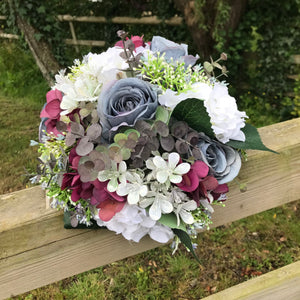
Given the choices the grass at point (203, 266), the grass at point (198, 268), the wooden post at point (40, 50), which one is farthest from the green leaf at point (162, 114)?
the wooden post at point (40, 50)

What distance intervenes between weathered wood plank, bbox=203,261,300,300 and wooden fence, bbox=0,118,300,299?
8.5 inches

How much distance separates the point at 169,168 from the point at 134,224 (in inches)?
7.0

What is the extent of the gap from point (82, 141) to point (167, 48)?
1.25ft

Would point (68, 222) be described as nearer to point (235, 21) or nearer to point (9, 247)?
point (9, 247)

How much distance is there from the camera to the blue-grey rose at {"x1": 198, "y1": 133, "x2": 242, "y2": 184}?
85 centimetres

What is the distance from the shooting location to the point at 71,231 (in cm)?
90

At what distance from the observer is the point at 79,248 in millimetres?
923

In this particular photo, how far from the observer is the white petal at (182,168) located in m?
0.76

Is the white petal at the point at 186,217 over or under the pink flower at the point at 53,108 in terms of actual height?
under

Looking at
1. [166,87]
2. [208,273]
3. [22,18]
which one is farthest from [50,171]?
[22,18]

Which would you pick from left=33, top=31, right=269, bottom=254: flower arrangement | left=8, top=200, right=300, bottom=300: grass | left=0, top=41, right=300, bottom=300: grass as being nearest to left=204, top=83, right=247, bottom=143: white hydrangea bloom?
left=33, top=31, right=269, bottom=254: flower arrangement

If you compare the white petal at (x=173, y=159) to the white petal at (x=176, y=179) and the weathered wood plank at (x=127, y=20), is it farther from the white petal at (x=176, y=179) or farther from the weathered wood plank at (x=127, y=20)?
the weathered wood plank at (x=127, y=20)

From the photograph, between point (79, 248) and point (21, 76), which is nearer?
point (79, 248)

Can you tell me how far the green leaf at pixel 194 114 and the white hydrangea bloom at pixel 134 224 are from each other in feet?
0.80
